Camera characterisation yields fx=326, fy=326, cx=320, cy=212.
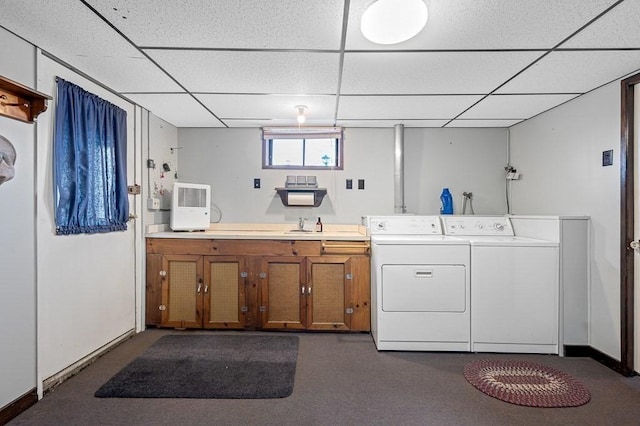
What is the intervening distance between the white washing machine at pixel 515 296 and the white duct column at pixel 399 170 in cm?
110

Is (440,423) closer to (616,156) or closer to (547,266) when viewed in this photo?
(547,266)

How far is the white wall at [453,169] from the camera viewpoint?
3.71m

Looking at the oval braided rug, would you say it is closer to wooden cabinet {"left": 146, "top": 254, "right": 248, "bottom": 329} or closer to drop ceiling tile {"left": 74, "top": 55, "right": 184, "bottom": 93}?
wooden cabinet {"left": 146, "top": 254, "right": 248, "bottom": 329}

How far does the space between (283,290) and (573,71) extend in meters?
2.81

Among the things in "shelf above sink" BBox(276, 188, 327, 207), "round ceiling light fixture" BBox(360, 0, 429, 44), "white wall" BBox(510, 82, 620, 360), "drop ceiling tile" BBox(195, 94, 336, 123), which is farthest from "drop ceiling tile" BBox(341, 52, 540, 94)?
"shelf above sink" BBox(276, 188, 327, 207)

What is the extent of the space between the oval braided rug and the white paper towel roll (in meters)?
2.11

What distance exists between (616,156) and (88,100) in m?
3.83

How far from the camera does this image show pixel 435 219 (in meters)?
3.37

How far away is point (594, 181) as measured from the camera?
8.32 feet

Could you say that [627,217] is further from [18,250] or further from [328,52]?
[18,250]

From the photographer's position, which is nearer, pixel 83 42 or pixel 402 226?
pixel 83 42

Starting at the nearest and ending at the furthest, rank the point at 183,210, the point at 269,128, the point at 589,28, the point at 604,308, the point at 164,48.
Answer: the point at 589,28 < the point at 164,48 < the point at 604,308 < the point at 183,210 < the point at 269,128

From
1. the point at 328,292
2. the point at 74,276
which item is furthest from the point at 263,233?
the point at 74,276

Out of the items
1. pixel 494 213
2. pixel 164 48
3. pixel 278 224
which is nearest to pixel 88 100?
pixel 164 48
